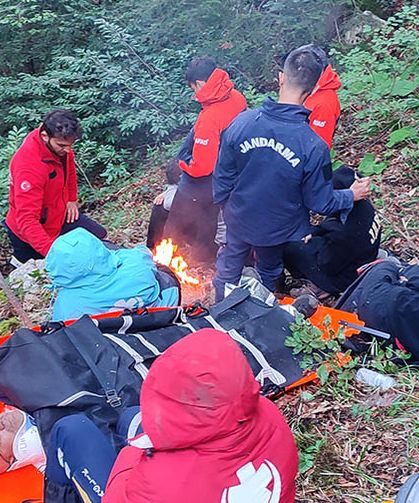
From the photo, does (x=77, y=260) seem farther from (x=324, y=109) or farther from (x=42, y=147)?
(x=324, y=109)

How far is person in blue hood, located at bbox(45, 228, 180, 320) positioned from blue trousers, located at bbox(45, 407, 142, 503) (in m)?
1.13

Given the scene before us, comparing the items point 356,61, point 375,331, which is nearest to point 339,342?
point 375,331

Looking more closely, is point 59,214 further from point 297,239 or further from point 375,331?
point 375,331

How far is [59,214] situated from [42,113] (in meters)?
4.37

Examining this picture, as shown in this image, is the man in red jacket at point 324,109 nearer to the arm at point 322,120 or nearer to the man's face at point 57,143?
the arm at point 322,120

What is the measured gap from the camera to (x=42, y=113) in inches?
375

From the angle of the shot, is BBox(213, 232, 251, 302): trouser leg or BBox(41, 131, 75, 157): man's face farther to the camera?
BBox(41, 131, 75, 157): man's face

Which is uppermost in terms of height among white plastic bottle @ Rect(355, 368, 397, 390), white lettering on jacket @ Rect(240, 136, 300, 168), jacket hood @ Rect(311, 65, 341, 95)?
white lettering on jacket @ Rect(240, 136, 300, 168)

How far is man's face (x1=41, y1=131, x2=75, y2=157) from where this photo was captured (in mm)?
5145

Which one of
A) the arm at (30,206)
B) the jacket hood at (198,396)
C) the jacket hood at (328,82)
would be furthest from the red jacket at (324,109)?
the jacket hood at (198,396)

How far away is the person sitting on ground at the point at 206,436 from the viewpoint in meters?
1.99

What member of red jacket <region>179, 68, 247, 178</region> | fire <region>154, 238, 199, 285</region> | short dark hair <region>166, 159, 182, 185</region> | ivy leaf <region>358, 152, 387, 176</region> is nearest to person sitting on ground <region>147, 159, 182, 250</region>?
short dark hair <region>166, 159, 182, 185</region>

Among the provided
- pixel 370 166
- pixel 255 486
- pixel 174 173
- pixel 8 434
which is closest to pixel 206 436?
pixel 255 486

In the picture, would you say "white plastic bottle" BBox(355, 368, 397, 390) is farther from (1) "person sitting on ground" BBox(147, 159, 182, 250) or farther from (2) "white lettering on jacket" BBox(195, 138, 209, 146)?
(1) "person sitting on ground" BBox(147, 159, 182, 250)
